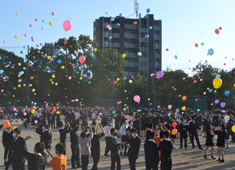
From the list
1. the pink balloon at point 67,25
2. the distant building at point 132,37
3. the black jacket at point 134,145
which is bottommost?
the black jacket at point 134,145

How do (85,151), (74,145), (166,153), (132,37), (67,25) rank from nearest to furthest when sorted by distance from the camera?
(166,153) < (85,151) < (74,145) < (67,25) < (132,37)

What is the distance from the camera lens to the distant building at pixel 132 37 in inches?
2537

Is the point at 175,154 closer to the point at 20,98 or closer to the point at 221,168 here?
the point at 221,168

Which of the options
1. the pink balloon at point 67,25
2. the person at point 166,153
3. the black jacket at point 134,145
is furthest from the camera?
the pink balloon at point 67,25

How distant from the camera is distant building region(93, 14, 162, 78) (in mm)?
64438

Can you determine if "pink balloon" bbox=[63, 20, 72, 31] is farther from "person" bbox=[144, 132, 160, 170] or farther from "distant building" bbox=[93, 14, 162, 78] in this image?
"distant building" bbox=[93, 14, 162, 78]

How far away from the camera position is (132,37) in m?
66.1

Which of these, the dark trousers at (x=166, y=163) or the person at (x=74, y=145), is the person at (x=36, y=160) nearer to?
the dark trousers at (x=166, y=163)

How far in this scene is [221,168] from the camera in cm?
977

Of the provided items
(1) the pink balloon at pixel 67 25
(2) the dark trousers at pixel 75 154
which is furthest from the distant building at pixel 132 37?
(2) the dark trousers at pixel 75 154

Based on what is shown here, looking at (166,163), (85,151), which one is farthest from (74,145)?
(166,163)

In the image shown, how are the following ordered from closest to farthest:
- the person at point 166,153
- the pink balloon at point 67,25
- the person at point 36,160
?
1. the person at point 36,160
2. the person at point 166,153
3. the pink balloon at point 67,25

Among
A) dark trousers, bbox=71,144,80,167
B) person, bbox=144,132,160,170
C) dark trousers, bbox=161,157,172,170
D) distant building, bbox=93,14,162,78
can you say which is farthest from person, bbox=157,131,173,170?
distant building, bbox=93,14,162,78

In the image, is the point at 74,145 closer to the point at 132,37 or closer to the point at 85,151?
the point at 85,151
